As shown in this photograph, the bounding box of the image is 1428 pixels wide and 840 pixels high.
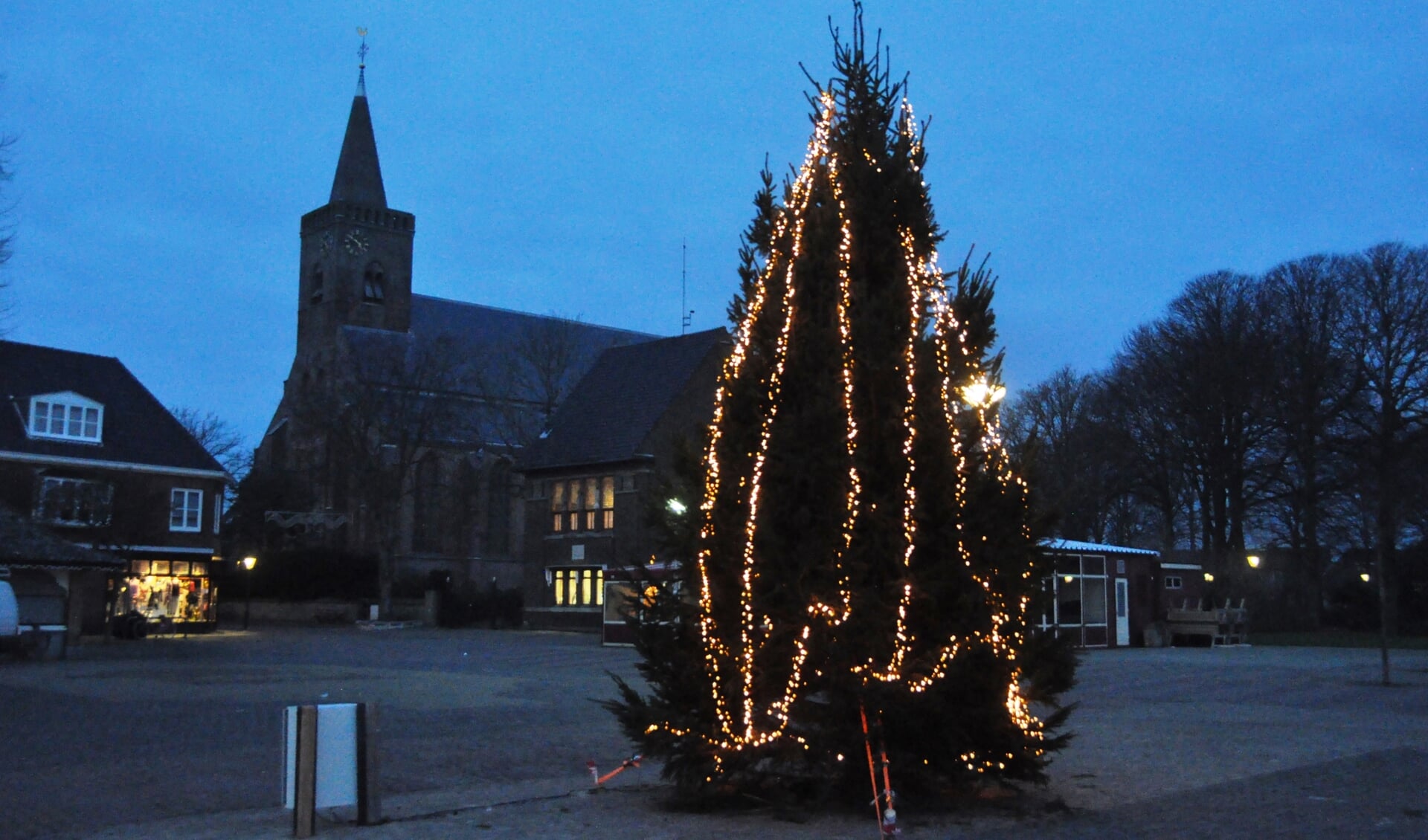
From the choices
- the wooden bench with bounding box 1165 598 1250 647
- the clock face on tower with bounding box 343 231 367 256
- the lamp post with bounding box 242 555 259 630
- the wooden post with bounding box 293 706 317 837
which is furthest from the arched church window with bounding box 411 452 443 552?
the wooden post with bounding box 293 706 317 837

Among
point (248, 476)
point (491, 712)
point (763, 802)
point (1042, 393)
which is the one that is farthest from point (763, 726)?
point (248, 476)

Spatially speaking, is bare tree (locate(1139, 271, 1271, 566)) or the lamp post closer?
bare tree (locate(1139, 271, 1271, 566))

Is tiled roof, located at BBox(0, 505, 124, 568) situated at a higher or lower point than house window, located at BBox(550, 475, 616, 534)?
lower

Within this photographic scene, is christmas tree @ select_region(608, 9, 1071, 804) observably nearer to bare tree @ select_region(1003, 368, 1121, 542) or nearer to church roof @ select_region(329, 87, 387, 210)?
bare tree @ select_region(1003, 368, 1121, 542)

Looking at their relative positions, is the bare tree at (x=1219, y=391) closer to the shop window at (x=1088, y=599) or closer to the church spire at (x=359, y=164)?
the shop window at (x=1088, y=599)

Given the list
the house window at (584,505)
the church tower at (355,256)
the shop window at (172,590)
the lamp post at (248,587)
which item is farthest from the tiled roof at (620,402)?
the church tower at (355,256)

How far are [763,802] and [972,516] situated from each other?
8.50 ft

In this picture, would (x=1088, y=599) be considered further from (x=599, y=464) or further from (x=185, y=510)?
(x=185, y=510)

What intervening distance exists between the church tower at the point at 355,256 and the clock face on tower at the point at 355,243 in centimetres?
5

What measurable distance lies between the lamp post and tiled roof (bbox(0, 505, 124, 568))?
1934 centimetres

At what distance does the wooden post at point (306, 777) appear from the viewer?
8.90 meters

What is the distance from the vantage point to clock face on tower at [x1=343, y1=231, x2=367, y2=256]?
8431cm

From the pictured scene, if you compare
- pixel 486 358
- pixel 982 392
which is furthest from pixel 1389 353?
pixel 486 358

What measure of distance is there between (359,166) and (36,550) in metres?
60.3
